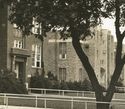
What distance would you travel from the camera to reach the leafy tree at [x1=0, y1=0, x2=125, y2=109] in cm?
2041

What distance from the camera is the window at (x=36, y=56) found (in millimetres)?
57537

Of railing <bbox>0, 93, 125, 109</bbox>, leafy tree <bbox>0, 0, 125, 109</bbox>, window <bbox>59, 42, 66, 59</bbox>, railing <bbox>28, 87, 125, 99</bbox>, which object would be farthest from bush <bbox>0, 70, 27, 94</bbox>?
window <bbox>59, 42, 66, 59</bbox>

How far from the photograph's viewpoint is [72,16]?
20.4 m

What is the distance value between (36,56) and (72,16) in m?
38.4

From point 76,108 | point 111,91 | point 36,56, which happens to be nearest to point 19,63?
point 36,56

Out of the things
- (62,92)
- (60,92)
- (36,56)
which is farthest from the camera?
(36,56)

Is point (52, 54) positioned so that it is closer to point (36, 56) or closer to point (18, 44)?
point (36, 56)

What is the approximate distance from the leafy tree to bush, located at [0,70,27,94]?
17634 mm

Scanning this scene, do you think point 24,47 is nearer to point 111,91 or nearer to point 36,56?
point 36,56

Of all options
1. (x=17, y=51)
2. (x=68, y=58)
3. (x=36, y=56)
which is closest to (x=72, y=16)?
(x=17, y=51)

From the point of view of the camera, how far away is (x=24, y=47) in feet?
177

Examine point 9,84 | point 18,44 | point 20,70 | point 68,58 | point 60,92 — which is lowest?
point 60,92

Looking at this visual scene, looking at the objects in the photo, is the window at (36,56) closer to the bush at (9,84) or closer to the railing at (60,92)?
the railing at (60,92)

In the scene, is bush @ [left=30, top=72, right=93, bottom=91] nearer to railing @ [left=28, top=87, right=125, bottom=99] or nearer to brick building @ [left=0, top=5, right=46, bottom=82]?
brick building @ [left=0, top=5, right=46, bottom=82]
